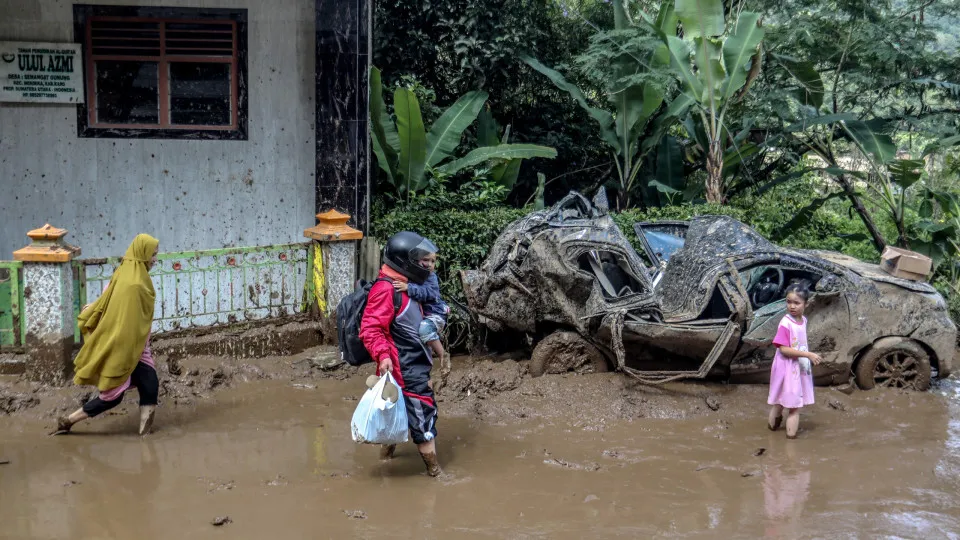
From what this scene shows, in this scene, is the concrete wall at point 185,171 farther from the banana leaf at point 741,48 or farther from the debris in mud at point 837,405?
the debris in mud at point 837,405

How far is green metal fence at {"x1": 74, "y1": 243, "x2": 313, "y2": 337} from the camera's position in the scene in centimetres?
902

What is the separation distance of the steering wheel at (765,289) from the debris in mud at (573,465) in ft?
8.97

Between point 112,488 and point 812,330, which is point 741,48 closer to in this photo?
point 812,330

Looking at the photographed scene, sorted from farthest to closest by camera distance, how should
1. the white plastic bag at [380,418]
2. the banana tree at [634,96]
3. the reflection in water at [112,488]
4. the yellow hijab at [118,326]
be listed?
the banana tree at [634,96] < the yellow hijab at [118,326] < the white plastic bag at [380,418] < the reflection in water at [112,488]

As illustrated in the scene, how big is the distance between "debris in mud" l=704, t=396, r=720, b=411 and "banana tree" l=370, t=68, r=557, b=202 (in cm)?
494

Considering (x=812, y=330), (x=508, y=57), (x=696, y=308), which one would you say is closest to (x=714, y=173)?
(x=508, y=57)

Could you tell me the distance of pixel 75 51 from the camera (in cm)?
1040

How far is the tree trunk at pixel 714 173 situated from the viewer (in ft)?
40.3

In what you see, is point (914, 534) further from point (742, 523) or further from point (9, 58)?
point (9, 58)

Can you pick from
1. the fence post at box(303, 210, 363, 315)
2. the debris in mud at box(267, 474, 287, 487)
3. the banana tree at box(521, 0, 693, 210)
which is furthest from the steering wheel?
the debris in mud at box(267, 474, 287, 487)

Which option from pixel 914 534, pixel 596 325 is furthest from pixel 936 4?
pixel 914 534

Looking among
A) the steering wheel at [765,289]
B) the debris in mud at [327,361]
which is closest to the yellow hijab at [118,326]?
the debris in mud at [327,361]

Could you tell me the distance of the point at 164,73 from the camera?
1067cm

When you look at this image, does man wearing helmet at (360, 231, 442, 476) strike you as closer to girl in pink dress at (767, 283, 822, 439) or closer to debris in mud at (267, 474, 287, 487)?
debris in mud at (267, 474, 287, 487)
